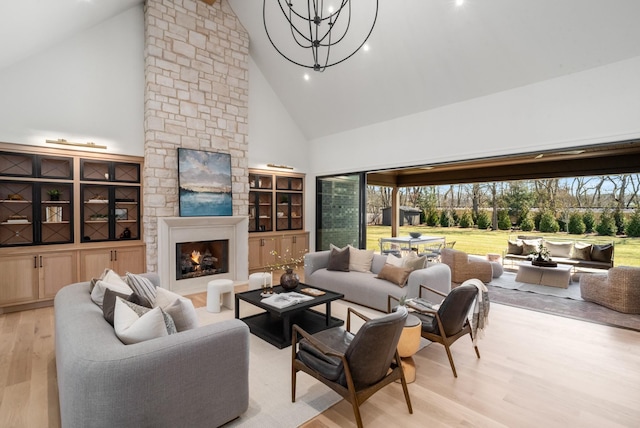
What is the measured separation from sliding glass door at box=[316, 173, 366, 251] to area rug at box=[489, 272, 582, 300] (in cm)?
297

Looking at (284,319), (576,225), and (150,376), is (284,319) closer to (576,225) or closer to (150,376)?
(150,376)

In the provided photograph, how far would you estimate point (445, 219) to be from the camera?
10.7 m

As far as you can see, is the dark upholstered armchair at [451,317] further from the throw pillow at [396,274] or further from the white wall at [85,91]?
the white wall at [85,91]

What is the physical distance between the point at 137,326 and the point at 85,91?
4.89 m

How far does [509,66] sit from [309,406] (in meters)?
5.00

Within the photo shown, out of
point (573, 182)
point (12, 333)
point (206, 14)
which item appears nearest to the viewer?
point (12, 333)

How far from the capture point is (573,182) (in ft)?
27.0

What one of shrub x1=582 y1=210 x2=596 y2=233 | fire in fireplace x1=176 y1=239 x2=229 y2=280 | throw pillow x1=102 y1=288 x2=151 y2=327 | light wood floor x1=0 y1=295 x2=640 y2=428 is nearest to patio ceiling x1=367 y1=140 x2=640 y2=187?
shrub x1=582 y1=210 x2=596 y2=233

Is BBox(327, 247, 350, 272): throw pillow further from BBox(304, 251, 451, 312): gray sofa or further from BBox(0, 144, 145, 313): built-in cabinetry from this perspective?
BBox(0, 144, 145, 313): built-in cabinetry

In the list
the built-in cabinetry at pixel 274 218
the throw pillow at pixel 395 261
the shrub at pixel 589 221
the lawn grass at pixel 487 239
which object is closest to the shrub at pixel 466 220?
the lawn grass at pixel 487 239

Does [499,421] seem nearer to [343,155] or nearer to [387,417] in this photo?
[387,417]

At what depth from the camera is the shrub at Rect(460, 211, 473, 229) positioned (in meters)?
10.2

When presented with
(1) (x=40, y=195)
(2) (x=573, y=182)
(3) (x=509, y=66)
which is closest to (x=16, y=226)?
(1) (x=40, y=195)

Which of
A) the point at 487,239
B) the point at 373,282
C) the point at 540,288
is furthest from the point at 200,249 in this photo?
the point at 487,239
